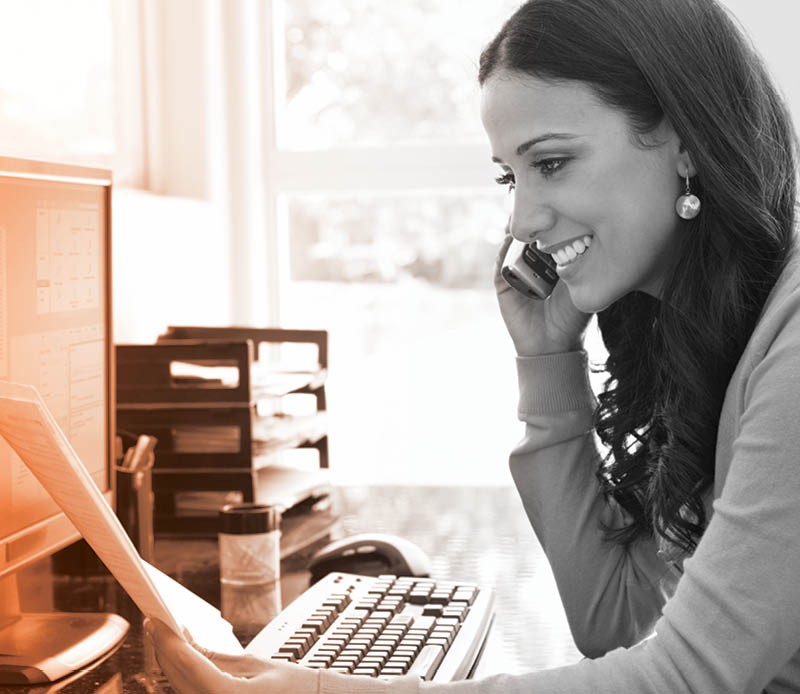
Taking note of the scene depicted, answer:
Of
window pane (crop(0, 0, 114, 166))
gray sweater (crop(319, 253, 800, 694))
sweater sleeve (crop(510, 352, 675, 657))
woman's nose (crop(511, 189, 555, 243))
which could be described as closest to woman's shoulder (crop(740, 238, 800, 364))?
gray sweater (crop(319, 253, 800, 694))

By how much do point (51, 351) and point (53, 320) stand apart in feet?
0.11

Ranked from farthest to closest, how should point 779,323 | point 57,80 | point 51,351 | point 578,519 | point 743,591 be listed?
point 57,80 < point 578,519 < point 51,351 < point 779,323 < point 743,591

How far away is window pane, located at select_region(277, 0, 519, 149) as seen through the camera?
2.78 m

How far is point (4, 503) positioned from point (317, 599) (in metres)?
0.33

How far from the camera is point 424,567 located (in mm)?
1446

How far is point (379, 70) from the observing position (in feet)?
9.30

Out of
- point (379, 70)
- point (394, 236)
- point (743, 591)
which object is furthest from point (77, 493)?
point (379, 70)

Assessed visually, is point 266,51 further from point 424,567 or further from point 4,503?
point 4,503

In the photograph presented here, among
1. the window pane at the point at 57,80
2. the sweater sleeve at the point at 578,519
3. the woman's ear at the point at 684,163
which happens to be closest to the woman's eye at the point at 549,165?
the woman's ear at the point at 684,163

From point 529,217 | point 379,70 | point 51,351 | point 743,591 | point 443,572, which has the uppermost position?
point 379,70

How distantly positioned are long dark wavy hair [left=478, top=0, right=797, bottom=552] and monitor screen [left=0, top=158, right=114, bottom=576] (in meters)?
0.48

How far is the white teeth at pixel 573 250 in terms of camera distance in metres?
1.17

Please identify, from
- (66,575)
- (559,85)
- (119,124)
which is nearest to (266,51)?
(119,124)

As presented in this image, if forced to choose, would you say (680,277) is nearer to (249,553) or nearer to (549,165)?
(549,165)
